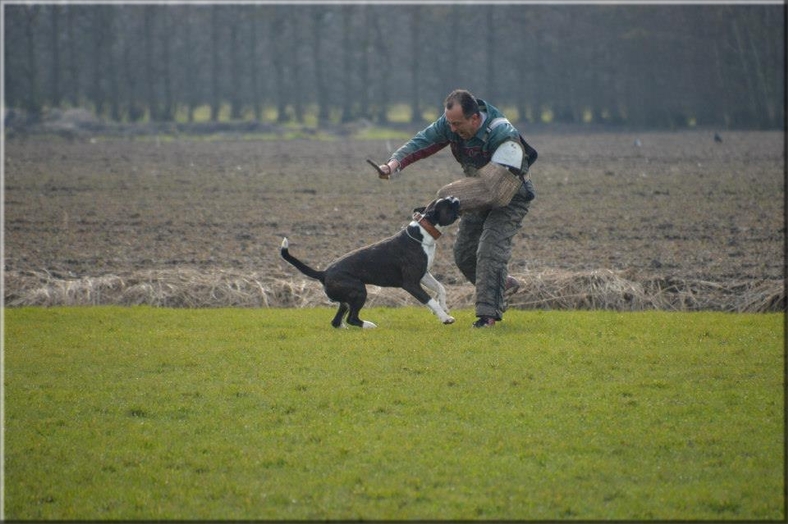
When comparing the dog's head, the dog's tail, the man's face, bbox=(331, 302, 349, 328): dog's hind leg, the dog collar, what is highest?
the man's face

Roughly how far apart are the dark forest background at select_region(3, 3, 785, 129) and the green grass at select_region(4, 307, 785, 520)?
7438 centimetres

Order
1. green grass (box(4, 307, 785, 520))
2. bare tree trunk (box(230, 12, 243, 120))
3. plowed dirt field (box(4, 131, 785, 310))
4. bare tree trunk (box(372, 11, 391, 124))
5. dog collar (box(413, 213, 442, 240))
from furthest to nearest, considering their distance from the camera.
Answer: bare tree trunk (box(230, 12, 243, 120)) < bare tree trunk (box(372, 11, 391, 124)) < plowed dirt field (box(4, 131, 785, 310)) < dog collar (box(413, 213, 442, 240)) < green grass (box(4, 307, 785, 520))

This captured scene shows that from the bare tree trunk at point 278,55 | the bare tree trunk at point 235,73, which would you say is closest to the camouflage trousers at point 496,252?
the bare tree trunk at point 235,73

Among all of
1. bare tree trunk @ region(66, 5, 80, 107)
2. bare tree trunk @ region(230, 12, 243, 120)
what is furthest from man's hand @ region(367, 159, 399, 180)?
bare tree trunk @ region(66, 5, 80, 107)

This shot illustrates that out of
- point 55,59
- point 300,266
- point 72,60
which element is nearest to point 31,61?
point 55,59

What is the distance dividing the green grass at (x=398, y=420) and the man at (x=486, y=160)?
0.51 m

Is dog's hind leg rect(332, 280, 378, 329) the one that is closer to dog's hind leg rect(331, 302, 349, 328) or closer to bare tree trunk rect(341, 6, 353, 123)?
dog's hind leg rect(331, 302, 349, 328)

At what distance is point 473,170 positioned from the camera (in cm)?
1200

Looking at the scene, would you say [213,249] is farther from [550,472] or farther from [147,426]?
[550,472]

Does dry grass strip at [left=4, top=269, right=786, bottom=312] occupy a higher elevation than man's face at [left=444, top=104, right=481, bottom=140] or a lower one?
lower

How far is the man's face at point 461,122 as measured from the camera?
447 inches

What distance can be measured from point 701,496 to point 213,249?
12913 millimetres

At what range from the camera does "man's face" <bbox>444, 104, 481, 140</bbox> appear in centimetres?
1136

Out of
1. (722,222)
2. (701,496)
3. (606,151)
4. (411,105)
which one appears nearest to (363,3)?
(411,105)
